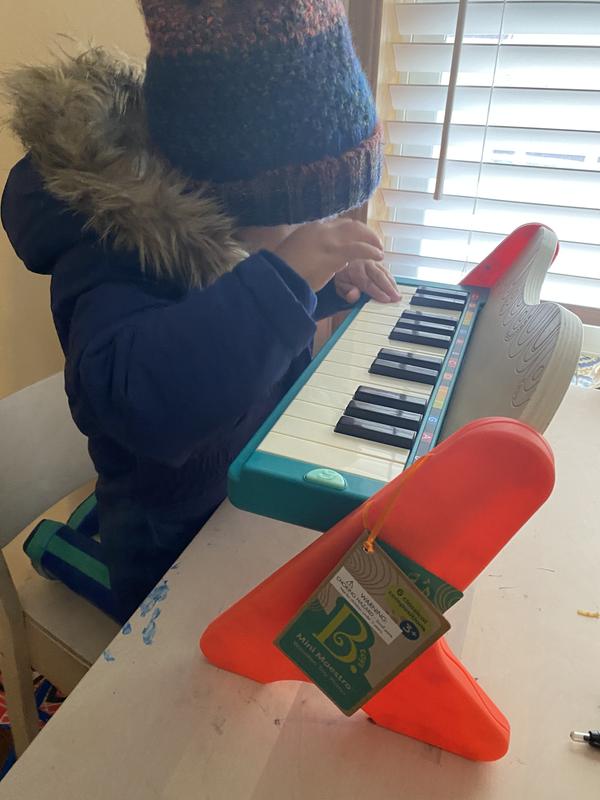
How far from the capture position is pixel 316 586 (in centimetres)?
40

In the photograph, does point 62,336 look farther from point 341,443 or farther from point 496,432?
point 496,432

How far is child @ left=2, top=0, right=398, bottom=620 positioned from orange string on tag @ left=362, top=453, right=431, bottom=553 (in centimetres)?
14

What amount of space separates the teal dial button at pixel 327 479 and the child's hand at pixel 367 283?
36cm

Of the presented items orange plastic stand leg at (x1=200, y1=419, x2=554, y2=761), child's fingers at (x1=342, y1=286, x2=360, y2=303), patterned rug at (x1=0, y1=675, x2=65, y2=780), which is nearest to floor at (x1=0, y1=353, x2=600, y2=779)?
patterned rug at (x1=0, y1=675, x2=65, y2=780)

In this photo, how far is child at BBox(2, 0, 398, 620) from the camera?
43 cm

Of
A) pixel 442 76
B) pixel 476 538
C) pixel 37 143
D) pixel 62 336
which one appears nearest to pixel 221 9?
pixel 37 143

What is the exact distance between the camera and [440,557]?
35 centimetres

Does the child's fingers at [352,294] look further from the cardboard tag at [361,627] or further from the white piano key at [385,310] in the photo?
the cardboard tag at [361,627]

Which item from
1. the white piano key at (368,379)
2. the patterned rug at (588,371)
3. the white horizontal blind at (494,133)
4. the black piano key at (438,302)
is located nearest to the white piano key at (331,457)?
the white piano key at (368,379)

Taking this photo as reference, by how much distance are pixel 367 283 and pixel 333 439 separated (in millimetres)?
336

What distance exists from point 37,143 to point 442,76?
0.73 metres

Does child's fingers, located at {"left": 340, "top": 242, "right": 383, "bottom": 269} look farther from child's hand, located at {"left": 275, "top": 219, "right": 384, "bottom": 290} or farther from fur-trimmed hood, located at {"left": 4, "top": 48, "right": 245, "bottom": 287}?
fur-trimmed hood, located at {"left": 4, "top": 48, "right": 245, "bottom": 287}

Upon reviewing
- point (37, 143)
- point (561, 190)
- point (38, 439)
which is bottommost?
point (38, 439)

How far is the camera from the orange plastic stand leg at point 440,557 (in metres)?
0.32
